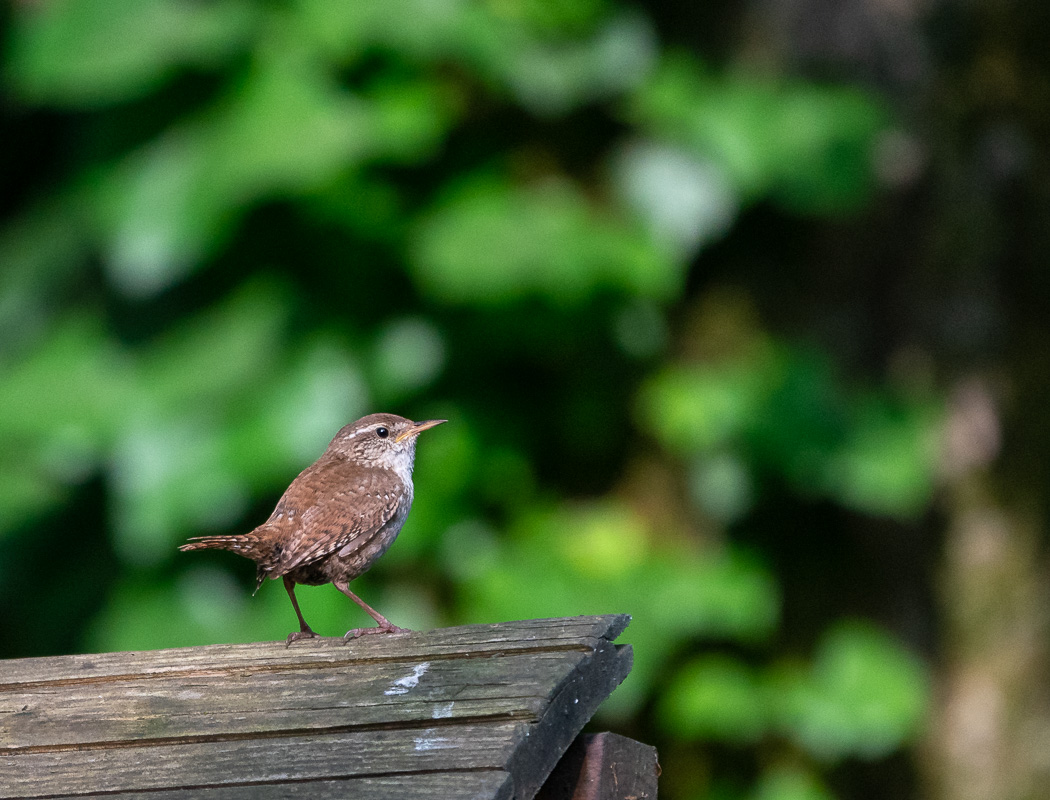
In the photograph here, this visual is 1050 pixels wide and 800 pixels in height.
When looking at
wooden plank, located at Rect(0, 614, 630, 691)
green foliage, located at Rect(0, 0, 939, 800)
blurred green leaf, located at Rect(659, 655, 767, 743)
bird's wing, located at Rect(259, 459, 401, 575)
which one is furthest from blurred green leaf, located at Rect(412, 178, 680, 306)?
wooden plank, located at Rect(0, 614, 630, 691)

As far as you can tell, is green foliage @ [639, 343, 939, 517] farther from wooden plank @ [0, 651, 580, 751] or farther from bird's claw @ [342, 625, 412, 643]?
wooden plank @ [0, 651, 580, 751]

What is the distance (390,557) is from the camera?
5172 mm

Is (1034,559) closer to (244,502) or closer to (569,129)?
(569,129)

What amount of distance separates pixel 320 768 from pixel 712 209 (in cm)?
364

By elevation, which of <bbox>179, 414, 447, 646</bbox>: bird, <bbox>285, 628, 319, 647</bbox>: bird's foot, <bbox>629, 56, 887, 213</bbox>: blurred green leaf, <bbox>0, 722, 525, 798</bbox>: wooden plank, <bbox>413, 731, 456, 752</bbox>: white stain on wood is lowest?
<bbox>0, 722, 525, 798</bbox>: wooden plank

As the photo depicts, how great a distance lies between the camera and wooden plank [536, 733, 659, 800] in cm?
235

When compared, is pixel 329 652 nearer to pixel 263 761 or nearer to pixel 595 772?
pixel 263 761

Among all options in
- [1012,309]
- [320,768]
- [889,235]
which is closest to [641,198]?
[889,235]

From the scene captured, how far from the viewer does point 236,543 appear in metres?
2.63

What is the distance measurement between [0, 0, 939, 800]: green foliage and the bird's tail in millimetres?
2101

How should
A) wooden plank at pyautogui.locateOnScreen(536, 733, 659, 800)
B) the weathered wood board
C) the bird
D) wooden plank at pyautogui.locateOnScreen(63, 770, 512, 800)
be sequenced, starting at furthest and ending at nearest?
1. the bird
2. wooden plank at pyautogui.locateOnScreen(536, 733, 659, 800)
3. the weathered wood board
4. wooden plank at pyautogui.locateOnScreen(63, 770, 512, 800)

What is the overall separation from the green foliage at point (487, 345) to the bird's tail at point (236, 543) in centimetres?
210

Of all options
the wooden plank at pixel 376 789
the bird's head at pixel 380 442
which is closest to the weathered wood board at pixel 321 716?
the wooden plank at pixel 376 789

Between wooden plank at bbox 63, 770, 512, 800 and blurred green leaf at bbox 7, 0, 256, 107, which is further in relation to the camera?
blurred green leaf at bbox 7, 0, 256, 107
